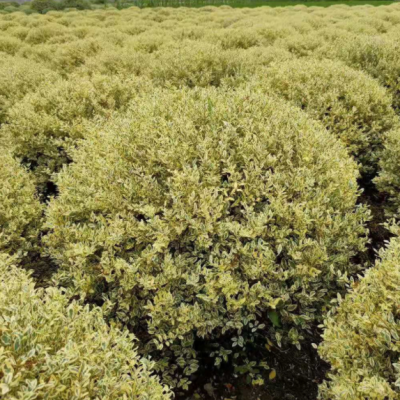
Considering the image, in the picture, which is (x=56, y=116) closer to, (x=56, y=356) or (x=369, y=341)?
(x=56, y=356)

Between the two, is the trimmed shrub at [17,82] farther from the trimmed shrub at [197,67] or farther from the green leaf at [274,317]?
the green leaf at [274,317]

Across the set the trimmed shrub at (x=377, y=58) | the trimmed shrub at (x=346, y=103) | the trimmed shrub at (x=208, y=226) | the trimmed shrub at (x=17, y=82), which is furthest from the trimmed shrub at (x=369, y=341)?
the trimmed shrub at (x=17, y=82)

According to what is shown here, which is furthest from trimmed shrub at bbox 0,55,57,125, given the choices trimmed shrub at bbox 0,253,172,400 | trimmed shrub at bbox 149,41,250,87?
trimmed shrub at bbox 0,253,172,400

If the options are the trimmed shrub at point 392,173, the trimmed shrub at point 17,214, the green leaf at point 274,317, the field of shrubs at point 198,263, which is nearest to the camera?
the field of shrubs at point 198,263

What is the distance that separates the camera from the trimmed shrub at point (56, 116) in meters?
5.77

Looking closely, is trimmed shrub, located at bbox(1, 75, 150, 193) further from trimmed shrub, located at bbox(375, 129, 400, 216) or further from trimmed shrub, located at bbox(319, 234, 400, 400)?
trimmed shrub, located at bbox(319, 234, 400, 400)

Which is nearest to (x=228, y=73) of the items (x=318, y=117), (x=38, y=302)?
(x=318, y=117)

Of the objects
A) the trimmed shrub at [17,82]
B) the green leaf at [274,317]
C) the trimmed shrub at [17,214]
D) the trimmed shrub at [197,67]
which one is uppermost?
the trimmed shrub at [197,67]

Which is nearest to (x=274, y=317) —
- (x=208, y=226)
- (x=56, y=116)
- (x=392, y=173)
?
(x=208, y=226)

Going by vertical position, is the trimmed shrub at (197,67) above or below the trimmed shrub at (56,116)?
above

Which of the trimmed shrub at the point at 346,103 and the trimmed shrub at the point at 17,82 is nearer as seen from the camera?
the trimmed shrub at the point at 346,103

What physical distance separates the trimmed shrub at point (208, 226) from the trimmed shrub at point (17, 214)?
0.82m

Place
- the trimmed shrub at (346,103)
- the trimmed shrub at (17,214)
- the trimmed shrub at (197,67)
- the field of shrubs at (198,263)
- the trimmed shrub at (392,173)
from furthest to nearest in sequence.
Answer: the trimmed shrub at (197,67)
the trimmed shrub at (346,103)
the trimmed shrub at (392,173)
the trimmed shrub at (17,214)
the field of shrubs at (198,263)

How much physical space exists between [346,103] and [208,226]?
13.5 ft
